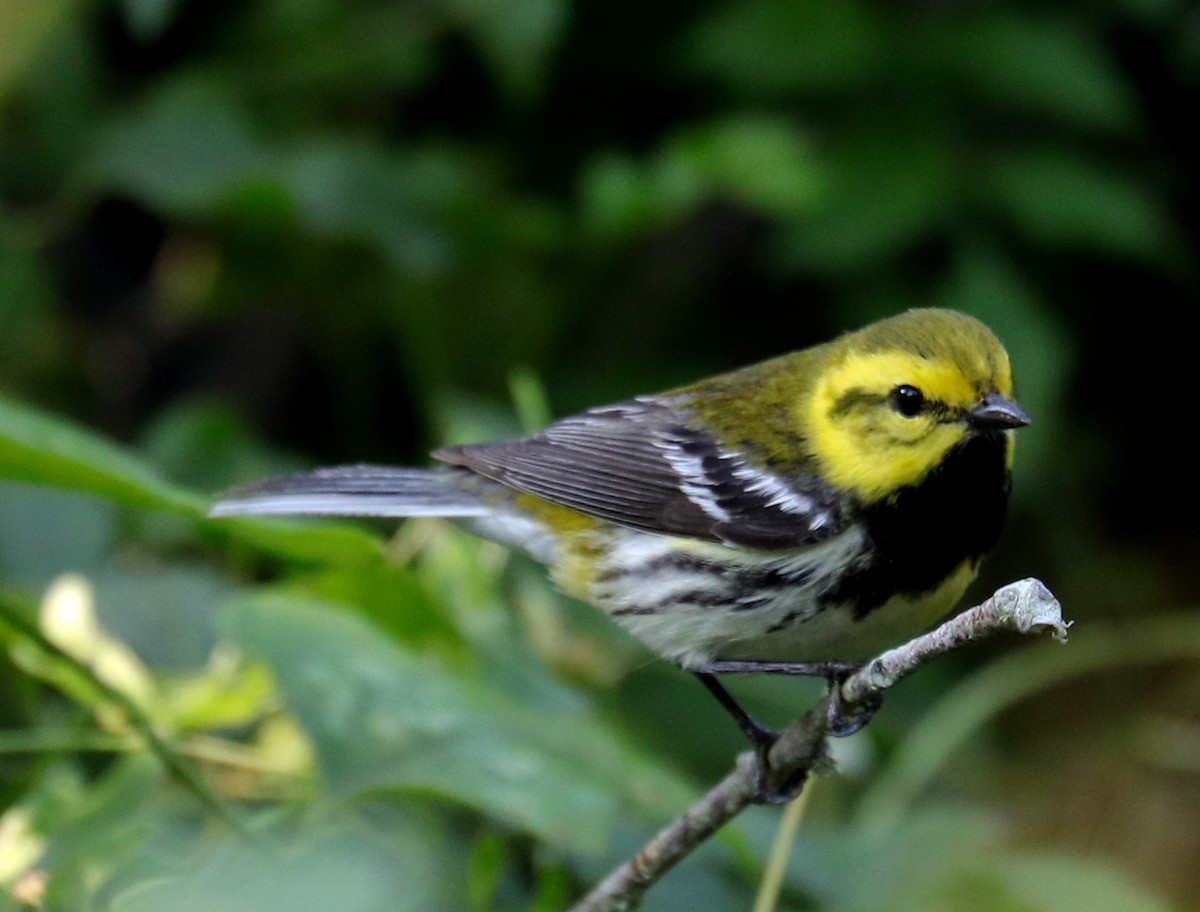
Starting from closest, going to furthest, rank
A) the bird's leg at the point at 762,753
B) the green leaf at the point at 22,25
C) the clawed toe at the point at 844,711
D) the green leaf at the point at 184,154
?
the clawed toe at the point at 844,711 < the bird's leg at the point at 762,753 < the green leaf at the point at 22,25 < the green leaf at the point at 184,154

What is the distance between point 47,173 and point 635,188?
1.62 metres

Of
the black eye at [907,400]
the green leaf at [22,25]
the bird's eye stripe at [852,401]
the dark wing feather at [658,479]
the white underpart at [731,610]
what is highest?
the green leaf at [22,25]

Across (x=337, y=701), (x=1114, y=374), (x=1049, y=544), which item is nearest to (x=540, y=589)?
(x=337, y=701)

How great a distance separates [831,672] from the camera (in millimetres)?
2129

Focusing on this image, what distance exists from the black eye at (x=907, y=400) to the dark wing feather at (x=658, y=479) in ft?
0.53

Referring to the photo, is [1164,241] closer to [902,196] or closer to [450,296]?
[902,196]

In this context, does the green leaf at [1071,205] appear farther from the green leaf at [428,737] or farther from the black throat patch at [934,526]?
the green leaf at [428,737]

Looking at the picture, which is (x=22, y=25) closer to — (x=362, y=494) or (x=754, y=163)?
(x=362, y=494)

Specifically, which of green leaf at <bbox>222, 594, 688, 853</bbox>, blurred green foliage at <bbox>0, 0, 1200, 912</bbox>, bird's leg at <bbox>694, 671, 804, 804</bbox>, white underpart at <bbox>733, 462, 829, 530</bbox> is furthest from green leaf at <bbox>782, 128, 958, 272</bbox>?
green leaf at <bbox>222, 594, 688, 853</bbox>

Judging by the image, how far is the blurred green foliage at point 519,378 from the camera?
238 cm

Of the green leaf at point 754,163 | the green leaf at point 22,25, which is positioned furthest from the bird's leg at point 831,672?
the green leaf at point 22,25

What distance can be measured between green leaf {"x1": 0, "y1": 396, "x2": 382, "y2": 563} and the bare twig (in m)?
0.73

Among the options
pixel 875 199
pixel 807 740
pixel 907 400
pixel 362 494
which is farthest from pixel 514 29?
pixel 807 740

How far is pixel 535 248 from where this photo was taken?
13.3 ft
